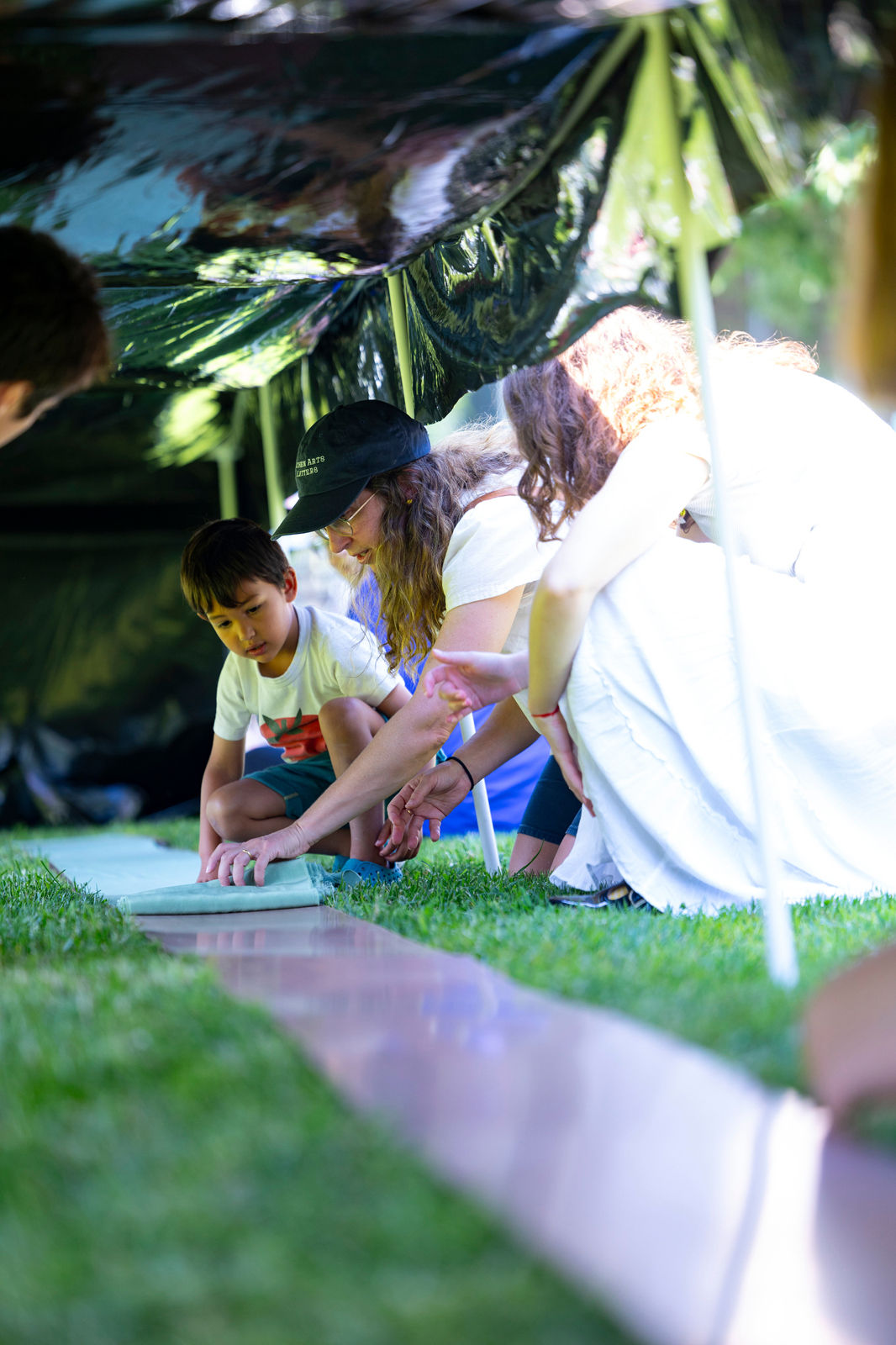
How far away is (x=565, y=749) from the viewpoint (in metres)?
2.11

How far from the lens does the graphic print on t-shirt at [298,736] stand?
10.1ft

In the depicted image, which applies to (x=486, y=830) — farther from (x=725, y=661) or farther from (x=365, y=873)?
(x=725, y=661)

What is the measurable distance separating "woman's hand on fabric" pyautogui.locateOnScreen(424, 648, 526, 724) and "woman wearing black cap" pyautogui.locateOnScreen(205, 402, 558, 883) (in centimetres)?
18

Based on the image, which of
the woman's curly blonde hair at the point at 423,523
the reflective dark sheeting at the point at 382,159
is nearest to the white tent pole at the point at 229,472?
the reflective dark sheeting at the point at 382,159

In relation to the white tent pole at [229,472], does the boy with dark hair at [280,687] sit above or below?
below

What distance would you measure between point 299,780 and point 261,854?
2.35 ft

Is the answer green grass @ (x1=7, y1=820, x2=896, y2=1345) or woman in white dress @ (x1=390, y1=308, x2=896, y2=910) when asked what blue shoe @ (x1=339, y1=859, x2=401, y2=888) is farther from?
green grass @ (x1=7, y1=820, x2=896, y2=1345)

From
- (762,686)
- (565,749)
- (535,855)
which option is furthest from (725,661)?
(535,855)

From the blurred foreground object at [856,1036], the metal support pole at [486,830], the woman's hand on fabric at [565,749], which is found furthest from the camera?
the metal support pole at [486,830]

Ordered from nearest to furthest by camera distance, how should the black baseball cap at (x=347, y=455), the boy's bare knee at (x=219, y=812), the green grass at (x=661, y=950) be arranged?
the green grass at (x=661, y=950), the black baseball cap at (x=347, y=455), the boy's bare knee at (x=219, y=812)

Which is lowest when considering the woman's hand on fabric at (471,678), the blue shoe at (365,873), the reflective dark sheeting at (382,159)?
the blue shoe at (365,873)

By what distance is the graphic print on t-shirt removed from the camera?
3070 millimetres

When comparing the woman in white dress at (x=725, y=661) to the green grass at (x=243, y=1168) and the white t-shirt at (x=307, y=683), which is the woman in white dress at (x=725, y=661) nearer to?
the green grass at (x=243, y=1168)

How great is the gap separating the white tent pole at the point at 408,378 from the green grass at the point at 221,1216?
138 cm
